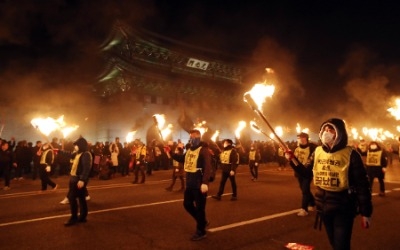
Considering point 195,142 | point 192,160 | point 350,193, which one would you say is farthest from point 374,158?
point 350,193

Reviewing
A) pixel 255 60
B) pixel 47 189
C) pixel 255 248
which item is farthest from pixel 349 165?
pixel 255 60

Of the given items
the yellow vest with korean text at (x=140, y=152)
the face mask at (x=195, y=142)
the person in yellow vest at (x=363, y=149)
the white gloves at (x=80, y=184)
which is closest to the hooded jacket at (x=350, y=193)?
the face mask at (x=195, y=142)

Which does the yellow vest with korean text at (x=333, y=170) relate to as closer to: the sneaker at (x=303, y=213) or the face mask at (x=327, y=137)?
the face mask at (x=327, y=137)

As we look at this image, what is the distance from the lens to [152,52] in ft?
90.2

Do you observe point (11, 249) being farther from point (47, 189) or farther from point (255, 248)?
point (47, 189)

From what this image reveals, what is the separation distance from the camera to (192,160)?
595 centimetres

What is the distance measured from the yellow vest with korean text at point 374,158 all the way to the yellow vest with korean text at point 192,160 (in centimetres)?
670

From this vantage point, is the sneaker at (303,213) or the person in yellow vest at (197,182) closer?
the person in yellow vest at (197,182)

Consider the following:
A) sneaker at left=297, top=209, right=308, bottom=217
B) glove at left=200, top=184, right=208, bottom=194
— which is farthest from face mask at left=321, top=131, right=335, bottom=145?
sneaker at left=297, top=209, right=308, bottom=217

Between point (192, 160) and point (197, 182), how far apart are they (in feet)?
1.42

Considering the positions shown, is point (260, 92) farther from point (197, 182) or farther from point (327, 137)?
point (327, 137)

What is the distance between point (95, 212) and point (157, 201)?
182 centimetres

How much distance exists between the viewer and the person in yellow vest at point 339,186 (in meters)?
3.43

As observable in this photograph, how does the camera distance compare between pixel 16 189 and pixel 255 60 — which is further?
pixel 255 60
